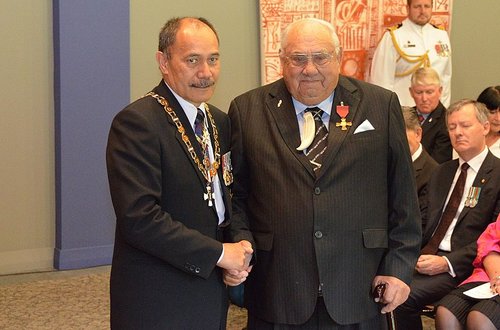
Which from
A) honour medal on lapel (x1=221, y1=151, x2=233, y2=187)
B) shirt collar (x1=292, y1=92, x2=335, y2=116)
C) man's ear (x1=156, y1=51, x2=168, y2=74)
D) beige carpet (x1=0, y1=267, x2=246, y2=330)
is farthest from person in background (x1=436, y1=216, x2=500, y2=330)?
man's ear (x1=156, y1=51, x2=168, y2=74)

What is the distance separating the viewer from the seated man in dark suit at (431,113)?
18.8 ft

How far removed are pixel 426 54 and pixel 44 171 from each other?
3.28 meters

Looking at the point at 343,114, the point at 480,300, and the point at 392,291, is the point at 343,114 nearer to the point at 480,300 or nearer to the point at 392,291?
the point at 392,291

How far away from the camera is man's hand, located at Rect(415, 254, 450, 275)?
3963 millimetres

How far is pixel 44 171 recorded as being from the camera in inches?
227

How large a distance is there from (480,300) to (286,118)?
156 centimetres

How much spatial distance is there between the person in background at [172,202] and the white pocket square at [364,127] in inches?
19.3

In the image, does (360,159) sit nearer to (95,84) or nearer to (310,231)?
(310,231)

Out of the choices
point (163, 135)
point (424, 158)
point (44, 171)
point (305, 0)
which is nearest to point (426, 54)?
point (305, 0)

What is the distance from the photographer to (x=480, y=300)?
3.64m

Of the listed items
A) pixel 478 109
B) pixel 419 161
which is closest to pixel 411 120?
pixel 419 161

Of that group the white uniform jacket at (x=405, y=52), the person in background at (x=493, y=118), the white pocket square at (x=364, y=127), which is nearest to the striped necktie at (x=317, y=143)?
the white pocket square at (x=364, y=127)

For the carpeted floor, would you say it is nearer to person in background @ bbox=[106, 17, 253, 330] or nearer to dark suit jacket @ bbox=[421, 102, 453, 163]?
dark suit jacket @ bbox=[421, 102, 453, 163]

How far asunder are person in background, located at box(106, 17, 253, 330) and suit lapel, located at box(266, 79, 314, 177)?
10.5 inches
